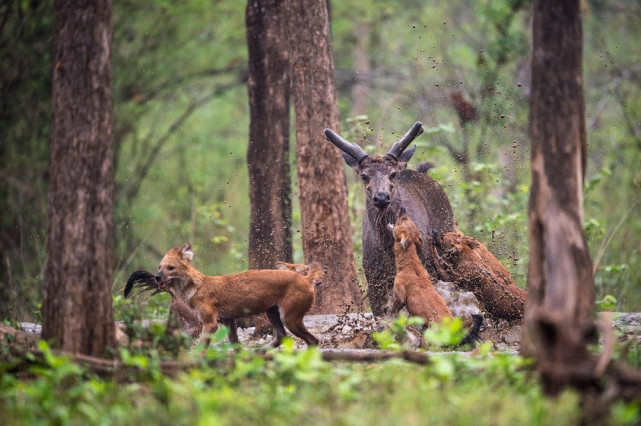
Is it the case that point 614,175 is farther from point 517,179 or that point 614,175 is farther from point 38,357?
point 38,357

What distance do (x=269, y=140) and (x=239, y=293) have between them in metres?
4.06

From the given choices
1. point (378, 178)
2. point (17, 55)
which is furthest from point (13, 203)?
point (378, 178)

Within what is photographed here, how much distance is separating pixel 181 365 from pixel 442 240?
5.77 m

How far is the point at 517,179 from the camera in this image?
2014 cm

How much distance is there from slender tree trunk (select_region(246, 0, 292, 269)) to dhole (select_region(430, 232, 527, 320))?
2708 mm

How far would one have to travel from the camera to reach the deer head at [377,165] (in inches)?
468

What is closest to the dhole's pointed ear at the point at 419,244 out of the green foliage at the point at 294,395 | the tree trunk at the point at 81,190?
the green foliage at the point at 294,395

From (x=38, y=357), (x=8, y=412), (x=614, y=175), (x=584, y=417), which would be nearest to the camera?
(x=584, y=417)

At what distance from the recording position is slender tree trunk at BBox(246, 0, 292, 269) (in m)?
13.5

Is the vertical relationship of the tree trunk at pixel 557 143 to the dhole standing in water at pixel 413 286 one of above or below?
above

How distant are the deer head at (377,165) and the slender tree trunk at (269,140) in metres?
1.46

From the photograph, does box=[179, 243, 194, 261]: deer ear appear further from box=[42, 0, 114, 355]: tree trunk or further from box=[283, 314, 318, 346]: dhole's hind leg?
box=[42, 0, 114, 355]: tree trunk

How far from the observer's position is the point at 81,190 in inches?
282

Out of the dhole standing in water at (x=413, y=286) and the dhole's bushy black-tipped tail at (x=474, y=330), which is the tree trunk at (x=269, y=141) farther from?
the dhole's bushy black-tipped tail at (x=474, y=330)
